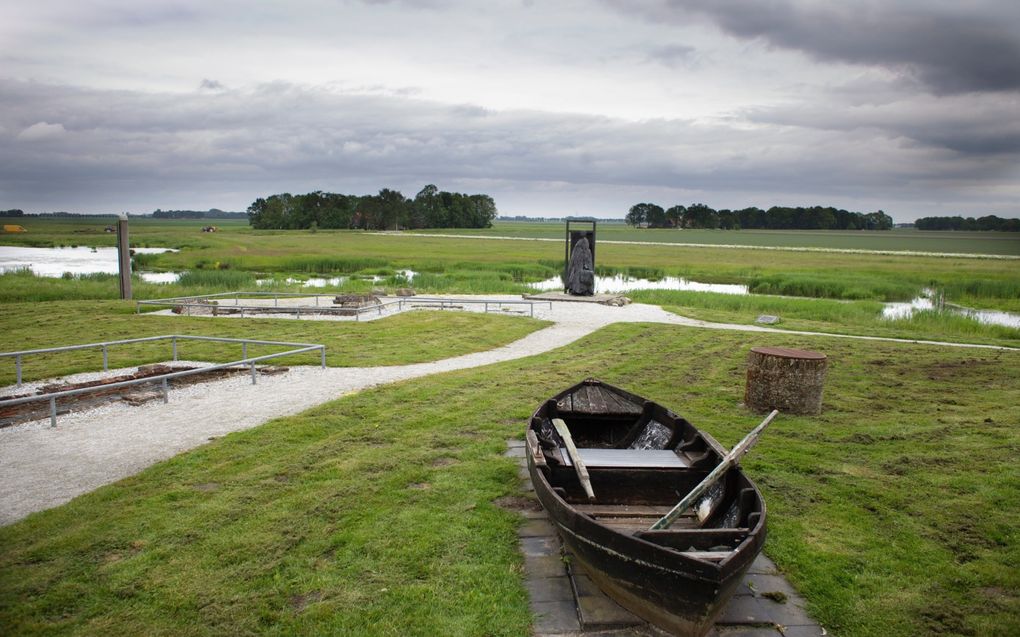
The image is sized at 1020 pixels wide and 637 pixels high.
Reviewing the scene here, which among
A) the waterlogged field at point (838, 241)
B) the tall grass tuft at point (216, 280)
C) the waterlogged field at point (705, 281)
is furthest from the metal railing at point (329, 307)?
the waterlogged field at point (838, 241)

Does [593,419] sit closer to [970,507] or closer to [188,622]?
[970,507]

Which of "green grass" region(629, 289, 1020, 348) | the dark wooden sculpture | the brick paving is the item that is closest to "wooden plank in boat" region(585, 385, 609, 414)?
the brick paving

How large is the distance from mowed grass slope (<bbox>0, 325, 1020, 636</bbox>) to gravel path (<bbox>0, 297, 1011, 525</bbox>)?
0.52m

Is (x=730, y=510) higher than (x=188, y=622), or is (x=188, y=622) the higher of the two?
(x=730, y=510)

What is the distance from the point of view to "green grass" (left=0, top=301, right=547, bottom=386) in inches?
546

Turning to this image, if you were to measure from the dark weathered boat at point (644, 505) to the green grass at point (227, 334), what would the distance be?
703 cm

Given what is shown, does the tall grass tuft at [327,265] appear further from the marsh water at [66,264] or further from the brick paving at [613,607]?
the brick paving at [613,607]

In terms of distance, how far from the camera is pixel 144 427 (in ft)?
29.1

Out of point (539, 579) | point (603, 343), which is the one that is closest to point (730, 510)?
point (539, 579)

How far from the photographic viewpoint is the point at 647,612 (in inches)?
168

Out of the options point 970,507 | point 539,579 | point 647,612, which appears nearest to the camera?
point 647,612

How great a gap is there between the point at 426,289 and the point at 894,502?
80.3 feet

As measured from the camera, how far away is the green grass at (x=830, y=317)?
62.4 ft

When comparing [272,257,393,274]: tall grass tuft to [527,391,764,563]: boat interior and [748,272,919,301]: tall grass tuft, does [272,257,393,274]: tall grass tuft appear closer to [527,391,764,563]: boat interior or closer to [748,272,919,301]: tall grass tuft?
[748,272,919,301]: tall grass tuft
